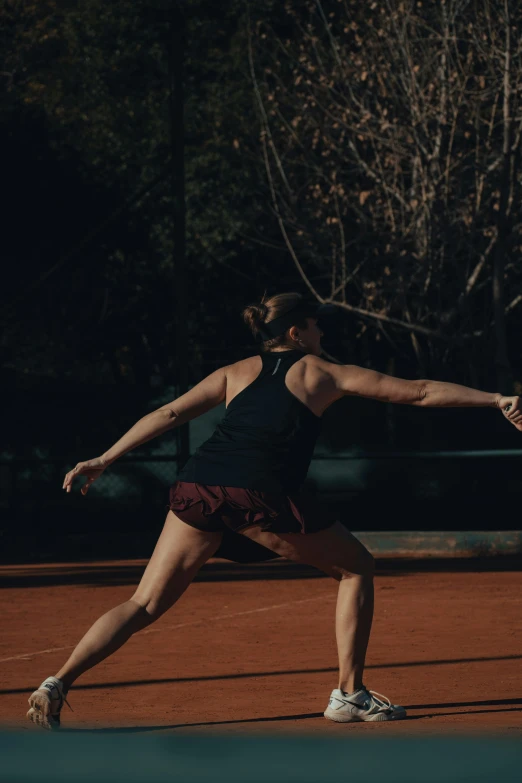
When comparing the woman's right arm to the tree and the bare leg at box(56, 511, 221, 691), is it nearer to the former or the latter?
the bare leg at box(56, 511, 221, 691)

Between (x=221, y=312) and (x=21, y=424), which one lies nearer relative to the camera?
(x=21, y=424)

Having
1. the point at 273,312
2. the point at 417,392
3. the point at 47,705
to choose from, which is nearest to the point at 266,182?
the point at 273,312

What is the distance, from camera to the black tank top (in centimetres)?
532

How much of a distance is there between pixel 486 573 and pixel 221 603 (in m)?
3.18

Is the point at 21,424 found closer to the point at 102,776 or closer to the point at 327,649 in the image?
the point at 327,649

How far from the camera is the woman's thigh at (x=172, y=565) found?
209 inches

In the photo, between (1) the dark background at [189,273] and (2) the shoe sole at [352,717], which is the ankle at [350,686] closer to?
(2) the shoe sole at [352,717]

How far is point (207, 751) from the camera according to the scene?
4.96 ft

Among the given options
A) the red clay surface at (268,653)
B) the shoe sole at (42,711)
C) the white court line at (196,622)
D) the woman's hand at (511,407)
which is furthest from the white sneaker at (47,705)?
the white court line at (196,622)

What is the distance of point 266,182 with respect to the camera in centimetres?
2450

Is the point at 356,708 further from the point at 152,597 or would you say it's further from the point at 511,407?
the point at 511,407

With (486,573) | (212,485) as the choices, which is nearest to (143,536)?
(486,573)

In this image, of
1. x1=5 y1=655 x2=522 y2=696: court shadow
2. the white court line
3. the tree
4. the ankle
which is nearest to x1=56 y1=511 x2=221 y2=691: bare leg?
the ankle

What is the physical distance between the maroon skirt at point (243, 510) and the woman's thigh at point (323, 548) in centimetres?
5
